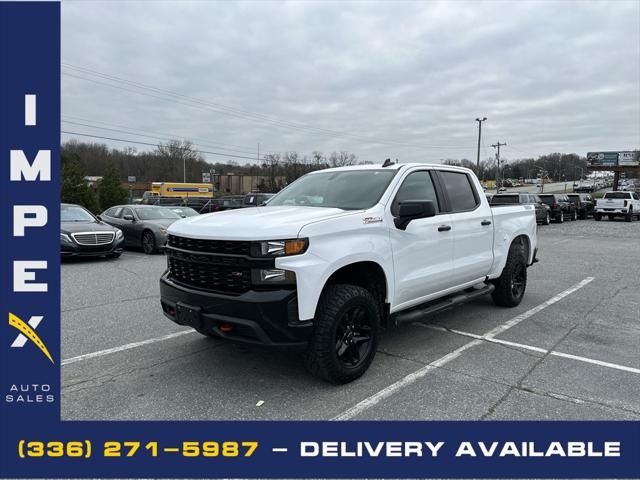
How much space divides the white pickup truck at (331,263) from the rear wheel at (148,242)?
8638 millimetres

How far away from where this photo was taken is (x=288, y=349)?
357 centimetres

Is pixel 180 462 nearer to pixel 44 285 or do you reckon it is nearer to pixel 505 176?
pixel 44 285

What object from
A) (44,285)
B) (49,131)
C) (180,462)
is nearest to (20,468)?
(180,462)

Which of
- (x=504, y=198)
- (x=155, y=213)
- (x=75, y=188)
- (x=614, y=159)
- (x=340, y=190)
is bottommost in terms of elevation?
(x=155, y=213)

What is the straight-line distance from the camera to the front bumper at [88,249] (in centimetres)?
1076

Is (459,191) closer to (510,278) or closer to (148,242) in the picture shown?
(510,278)

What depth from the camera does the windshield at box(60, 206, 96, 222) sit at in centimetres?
1201

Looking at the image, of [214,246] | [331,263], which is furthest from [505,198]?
[214,246]

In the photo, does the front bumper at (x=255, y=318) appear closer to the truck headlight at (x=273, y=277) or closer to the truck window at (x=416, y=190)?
the truck headlight at (x=273, y=277)

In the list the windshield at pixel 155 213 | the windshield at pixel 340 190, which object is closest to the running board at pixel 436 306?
the windshield at pixel 340 190

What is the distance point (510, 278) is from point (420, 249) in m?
2.56

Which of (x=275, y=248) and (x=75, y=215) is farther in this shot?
→ (x=75, y=215)

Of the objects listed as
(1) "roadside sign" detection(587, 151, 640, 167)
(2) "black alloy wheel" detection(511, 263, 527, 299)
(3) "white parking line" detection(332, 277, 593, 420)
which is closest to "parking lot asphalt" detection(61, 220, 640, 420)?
(3) "white parking line" detection(332, 277, 593, 420)

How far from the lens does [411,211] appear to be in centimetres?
424
